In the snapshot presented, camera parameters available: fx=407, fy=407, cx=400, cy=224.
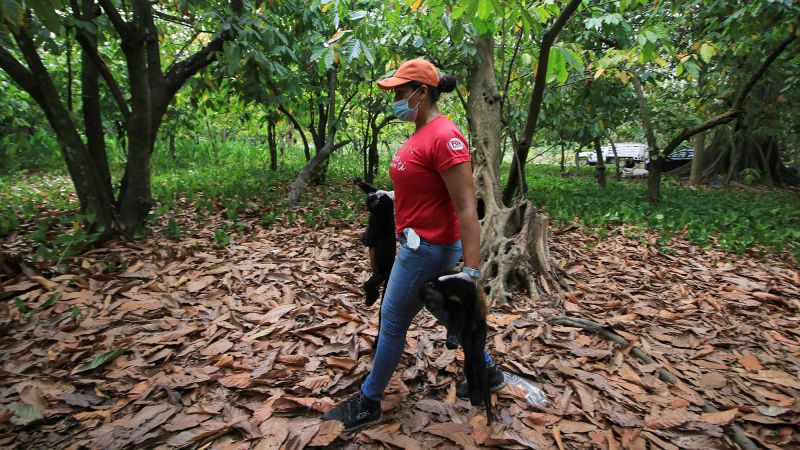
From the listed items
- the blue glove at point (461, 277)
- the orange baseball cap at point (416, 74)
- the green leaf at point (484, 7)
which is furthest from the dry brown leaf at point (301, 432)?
the green leaf at point (484, 7)

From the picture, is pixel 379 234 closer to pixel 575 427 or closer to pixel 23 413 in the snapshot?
pixel 575 427

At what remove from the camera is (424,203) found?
1.93 metres

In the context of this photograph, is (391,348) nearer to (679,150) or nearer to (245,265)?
(245,265)

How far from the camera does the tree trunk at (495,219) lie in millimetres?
3906

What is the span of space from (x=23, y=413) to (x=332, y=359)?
167 cm

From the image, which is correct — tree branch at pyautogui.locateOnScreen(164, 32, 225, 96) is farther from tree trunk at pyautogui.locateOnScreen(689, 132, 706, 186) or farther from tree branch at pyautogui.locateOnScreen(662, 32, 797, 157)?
tree trunk at pyautogui.locateOnScreen(689, 132, 706, 186)

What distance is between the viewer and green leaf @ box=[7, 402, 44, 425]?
212 cm

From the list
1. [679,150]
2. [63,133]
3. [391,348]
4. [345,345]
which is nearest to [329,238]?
[345,345]

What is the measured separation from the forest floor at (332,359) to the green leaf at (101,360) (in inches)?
0.4

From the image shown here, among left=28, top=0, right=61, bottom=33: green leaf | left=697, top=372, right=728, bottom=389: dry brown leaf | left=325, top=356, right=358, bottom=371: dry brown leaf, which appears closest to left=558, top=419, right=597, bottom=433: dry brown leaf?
left=697, top=372, right=728, bottom=389: dry brown leaf

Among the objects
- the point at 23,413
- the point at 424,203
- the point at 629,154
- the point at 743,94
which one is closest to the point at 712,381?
the point at 424,203

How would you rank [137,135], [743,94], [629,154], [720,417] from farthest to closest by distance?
[629,154] → [743,94] → [137,135] → [720,417]

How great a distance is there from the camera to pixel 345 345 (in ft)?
9.89

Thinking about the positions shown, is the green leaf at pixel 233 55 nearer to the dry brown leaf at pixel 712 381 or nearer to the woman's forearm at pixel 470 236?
the woman's forearm at pixel 470 236
